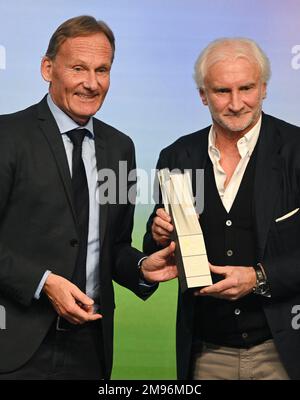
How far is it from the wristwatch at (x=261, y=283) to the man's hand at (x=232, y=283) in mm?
14

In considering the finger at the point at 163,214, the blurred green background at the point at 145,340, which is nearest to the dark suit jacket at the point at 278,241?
Result: the finger at the point at 163,214

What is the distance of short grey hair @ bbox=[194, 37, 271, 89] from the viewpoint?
88.7 inches

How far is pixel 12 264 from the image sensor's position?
6.92 ft

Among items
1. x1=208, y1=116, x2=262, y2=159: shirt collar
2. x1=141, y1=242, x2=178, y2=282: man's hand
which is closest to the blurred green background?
x1=141, y1=242, x2=178, y2=282: man's hand

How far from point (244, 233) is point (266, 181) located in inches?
6.2

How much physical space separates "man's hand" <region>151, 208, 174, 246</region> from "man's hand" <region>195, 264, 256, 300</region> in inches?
6.4

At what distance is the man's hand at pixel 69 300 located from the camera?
2072mm

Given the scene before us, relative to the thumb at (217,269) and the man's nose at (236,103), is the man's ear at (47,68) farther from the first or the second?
the thumb at (217,269)

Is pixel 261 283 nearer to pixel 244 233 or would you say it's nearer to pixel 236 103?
pixel 244 233

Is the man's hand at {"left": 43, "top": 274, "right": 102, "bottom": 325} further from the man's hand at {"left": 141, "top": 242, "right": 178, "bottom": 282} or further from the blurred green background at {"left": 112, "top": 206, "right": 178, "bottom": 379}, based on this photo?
the blurred green background at {"left": 112, "top": 206, "right": 178, "bottom": 379}

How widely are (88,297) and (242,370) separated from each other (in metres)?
0.49

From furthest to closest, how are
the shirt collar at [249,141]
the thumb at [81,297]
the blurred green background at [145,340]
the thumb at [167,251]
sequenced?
the blurred green background at [145,340] < the shirt collar at [249,141] < the thumb at [167,251] < the thumb at [81,297]

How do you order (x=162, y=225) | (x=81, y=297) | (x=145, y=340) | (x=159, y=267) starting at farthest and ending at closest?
(x=145, y=340)
(x=159, y=267)
(x=162, y=225)
(x=81, y=297)

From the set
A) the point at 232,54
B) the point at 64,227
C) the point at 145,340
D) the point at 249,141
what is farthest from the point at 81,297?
the point at 145,340
